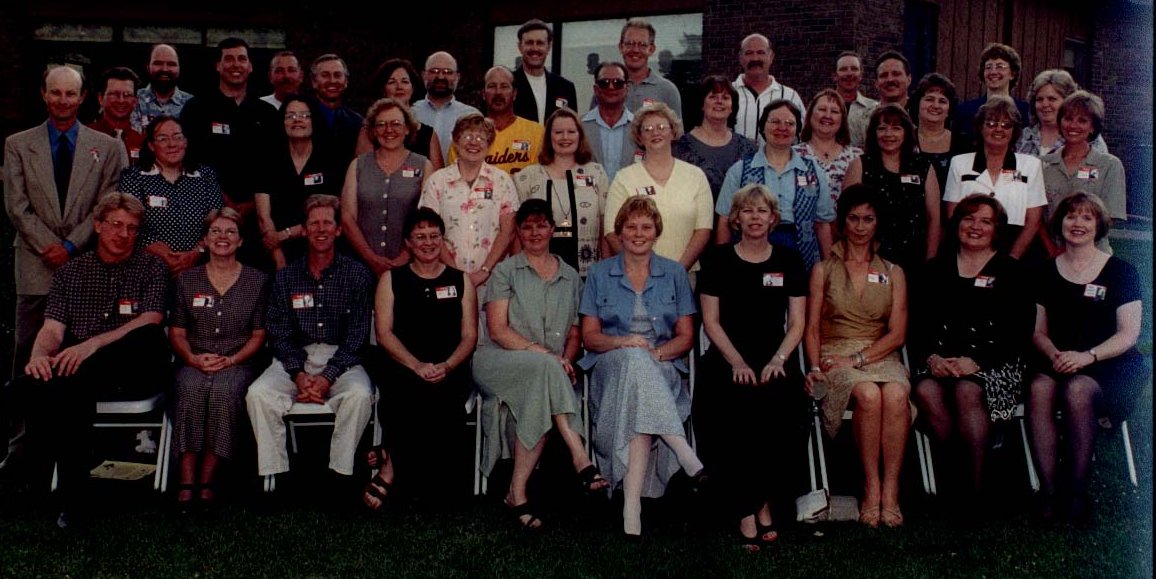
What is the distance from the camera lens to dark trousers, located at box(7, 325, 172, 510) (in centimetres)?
470

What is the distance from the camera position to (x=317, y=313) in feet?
17.2

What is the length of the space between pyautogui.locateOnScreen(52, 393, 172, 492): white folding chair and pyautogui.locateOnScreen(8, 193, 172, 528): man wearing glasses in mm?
39

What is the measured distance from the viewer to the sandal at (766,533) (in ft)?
14.7

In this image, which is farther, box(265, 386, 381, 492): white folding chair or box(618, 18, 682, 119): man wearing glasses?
box(618, 18, 682, 119): man wearing glasses

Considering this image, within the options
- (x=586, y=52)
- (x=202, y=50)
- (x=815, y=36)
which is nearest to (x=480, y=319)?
(x=815, y=36)

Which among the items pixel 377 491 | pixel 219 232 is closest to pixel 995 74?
pixel 377 491

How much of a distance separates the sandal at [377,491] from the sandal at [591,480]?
887 mm

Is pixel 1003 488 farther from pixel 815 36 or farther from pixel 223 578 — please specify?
pixel 815 36

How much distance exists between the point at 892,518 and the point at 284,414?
2714 millimetres

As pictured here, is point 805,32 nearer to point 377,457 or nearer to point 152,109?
point 152,109

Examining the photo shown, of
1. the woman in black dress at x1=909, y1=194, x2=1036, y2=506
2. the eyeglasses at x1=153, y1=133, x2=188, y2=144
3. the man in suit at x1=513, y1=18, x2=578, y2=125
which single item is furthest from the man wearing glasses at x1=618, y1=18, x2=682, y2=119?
the eyeglasses at x1=153, y1=133, x2=188, y2=144

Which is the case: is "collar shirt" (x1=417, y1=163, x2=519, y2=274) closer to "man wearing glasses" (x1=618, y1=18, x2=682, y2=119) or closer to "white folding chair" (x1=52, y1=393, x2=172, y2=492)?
"man wearing glasses" (x1=618, y1=18, x2=682, y2=119)

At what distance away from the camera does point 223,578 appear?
404 cm

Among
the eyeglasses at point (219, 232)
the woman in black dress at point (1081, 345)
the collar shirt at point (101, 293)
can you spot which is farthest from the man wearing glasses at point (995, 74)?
the collar shirt at point (101, 293)
